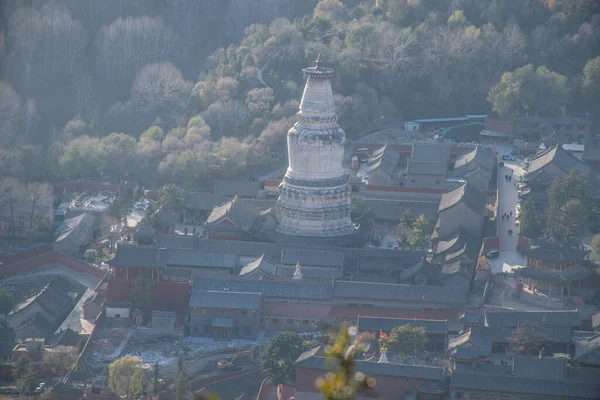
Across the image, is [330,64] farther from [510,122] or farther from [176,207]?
[176,207]

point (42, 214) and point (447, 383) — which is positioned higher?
point (447, 383)

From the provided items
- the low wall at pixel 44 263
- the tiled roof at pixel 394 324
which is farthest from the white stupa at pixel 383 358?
the low wall at pixel 44 263

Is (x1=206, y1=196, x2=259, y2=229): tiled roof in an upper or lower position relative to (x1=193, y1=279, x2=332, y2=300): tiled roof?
lower

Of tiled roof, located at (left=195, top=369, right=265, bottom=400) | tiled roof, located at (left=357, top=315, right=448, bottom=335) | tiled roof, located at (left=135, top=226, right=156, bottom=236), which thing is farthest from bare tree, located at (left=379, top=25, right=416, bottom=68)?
tiled roof, located at (left=195, top=369, right=265, bottom=400)

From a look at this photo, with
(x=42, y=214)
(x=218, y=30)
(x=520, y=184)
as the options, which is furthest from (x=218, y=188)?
(x=218, y=30)

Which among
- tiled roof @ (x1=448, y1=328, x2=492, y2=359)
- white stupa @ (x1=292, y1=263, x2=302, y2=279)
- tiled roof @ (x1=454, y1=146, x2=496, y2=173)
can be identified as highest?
tiled roof @ (x1=448, y1=328, x2=492, y2=359)

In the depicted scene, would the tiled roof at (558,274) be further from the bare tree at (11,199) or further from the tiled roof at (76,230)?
the bare tree at (11,199)

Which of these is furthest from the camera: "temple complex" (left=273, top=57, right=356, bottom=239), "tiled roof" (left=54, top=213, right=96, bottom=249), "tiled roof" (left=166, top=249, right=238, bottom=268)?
"tiled roof" (left=54, top=213, right=96, bottom=249)

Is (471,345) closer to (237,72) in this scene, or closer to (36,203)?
(36,203)

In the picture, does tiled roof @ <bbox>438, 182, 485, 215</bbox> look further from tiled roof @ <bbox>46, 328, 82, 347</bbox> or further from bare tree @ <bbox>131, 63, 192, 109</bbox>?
bare tree @ <bbox>131, 63, 192, 109</bbox>
